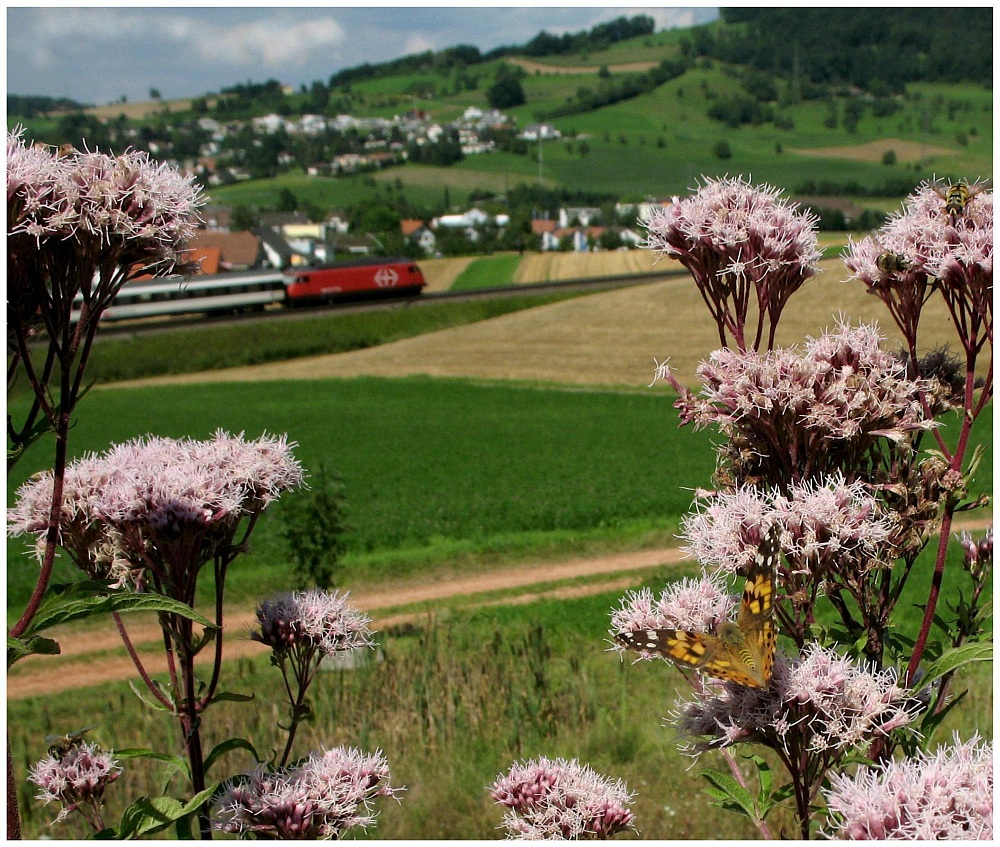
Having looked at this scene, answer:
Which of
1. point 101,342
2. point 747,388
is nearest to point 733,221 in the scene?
point 747,388

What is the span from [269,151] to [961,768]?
20934 cm

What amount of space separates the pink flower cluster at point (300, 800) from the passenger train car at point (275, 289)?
2606 inches

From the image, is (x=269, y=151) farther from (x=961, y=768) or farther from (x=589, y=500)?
(x=961, y=768)

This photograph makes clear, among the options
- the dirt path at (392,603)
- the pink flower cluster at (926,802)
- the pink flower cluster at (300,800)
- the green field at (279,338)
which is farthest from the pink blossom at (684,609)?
the green field at (279,338)

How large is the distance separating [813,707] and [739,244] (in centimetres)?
136

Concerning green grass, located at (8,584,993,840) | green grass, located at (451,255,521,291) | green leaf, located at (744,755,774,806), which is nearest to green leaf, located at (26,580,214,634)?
green leaf, located at (744,755,774,806)

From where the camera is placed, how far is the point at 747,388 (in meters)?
2.66

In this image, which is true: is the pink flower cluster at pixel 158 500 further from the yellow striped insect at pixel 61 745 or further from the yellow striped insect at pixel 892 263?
the yellow striped insect at pixel 892 263

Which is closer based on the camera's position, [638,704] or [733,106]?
[638,704]

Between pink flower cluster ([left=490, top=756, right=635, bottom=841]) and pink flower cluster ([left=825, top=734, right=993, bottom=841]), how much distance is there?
3.05 feet

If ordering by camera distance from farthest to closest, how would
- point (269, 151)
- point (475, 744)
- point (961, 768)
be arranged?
1. point (269, 151)
2. point (475, 744)
3. point (961, 768)

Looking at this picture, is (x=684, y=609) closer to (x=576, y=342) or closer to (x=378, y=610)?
(x=378, y=610)

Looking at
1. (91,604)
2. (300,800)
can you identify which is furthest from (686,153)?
(91,604)

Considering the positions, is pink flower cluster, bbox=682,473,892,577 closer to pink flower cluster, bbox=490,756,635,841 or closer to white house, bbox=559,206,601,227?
pink flower cluster, bbox=490,756,635,841
